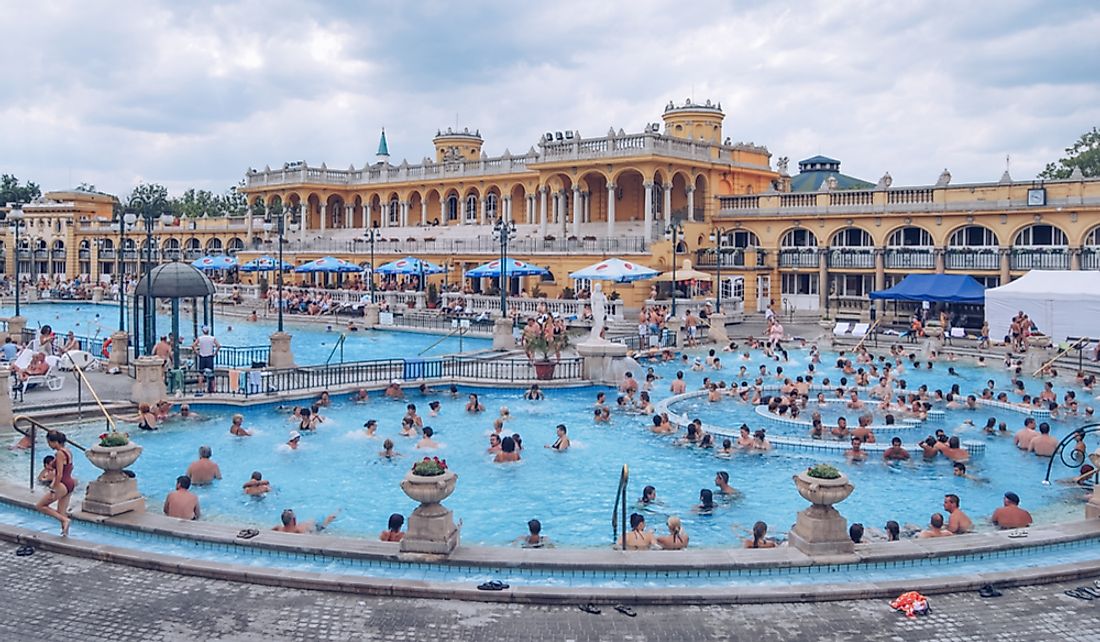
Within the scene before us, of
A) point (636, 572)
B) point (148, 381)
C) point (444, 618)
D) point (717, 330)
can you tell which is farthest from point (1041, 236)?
point (444, 618)

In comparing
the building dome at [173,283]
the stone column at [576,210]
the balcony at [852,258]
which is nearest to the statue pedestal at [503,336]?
the building dome at [173,283]

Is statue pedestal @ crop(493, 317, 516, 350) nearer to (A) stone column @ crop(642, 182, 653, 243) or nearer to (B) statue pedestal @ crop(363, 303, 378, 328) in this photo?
(B) statue pedestal @ crop(363, 303, 378, 328)

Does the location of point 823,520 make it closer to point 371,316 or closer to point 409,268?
point 371,316

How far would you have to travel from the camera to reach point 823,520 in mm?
11195

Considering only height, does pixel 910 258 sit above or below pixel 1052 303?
above

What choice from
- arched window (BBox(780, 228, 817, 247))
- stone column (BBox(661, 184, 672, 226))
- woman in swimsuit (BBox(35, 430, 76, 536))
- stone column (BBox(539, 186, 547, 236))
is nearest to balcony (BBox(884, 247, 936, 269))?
arched window (BBox(780, 228, 817, 247))

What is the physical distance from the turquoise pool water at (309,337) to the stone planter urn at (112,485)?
55.8ft

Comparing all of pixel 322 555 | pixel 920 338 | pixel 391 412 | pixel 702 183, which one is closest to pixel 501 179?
pixel 702 183

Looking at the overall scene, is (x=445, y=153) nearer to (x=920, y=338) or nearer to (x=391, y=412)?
(x=920, y=338)

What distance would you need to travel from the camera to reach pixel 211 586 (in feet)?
33.9

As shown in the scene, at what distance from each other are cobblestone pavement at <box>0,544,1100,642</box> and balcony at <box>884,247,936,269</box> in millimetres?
36283

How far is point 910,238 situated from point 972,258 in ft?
10.8

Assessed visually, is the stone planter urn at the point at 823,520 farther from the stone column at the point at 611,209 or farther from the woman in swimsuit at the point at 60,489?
the stone column at the point at 611,209

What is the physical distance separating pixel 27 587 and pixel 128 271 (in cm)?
7896
